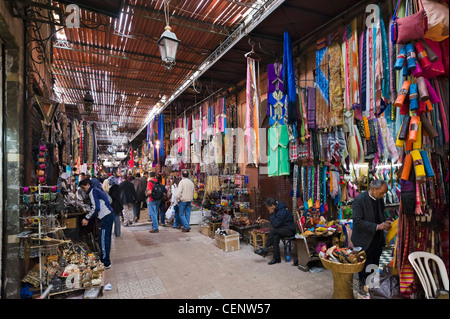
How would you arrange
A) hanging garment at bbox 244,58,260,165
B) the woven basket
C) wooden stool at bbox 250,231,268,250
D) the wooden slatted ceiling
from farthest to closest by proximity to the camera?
1. wooden stool at bbox 250,231,268,250
2. hanging garment at bbox 244,58,260,165
3. the wooden slatted ceiling
4. the woven basket

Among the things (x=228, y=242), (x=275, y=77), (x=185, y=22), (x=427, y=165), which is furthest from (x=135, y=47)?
(x=427, y=165)

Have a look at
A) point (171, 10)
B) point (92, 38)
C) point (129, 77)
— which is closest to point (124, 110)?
point (129, 77)

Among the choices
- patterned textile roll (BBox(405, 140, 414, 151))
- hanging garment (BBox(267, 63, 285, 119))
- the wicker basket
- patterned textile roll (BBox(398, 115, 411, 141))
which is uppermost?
hanging garment (BBox(267, 63, 285, 119))

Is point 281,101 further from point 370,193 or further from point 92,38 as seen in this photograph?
point 92,38

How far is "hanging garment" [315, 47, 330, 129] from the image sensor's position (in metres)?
4.37

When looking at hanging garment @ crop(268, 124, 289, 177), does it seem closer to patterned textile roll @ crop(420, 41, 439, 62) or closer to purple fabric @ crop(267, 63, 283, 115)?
purple fabric @ crop(267, 63, 283, 115)

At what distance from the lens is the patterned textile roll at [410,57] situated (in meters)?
2.42

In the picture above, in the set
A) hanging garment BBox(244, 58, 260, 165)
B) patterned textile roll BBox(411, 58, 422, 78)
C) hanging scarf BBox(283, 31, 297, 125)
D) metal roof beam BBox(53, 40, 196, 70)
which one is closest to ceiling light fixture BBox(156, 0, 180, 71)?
hanging garment BBox(244, 58, 260, 165)

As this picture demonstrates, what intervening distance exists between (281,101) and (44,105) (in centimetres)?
419

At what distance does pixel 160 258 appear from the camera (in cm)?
535

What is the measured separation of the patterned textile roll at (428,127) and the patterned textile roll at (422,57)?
446mm

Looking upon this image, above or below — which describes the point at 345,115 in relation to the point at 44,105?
below

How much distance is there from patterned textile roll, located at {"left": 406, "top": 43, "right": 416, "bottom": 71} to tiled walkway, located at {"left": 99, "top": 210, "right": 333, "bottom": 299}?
9.92 feet

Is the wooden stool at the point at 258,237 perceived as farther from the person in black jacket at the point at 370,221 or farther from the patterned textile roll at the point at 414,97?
the patterned textile roll at the point at 414,97
